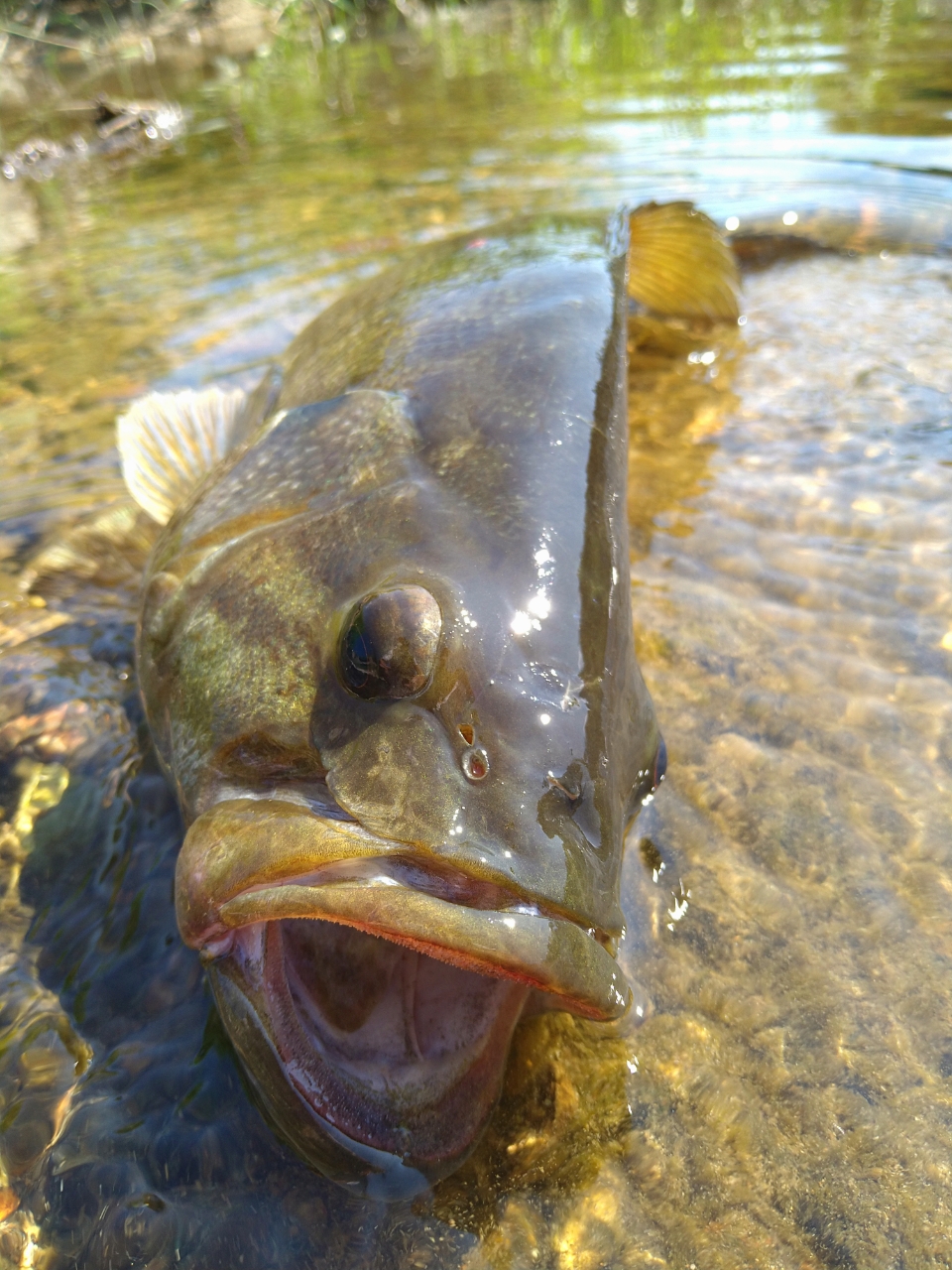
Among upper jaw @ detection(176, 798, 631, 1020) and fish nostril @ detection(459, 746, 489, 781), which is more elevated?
fish nostril @ detection(459, 746, 489, 781)

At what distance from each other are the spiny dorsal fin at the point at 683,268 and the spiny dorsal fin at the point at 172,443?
2097 millimetres

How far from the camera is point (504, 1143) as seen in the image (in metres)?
1.51

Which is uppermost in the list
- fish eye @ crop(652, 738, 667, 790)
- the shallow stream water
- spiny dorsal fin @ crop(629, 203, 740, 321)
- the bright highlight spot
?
the bright highlight spot

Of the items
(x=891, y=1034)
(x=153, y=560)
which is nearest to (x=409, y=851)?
(x=891, y=1034)

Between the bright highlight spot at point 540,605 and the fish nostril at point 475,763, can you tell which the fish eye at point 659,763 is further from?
the fish nostril at point 475,763

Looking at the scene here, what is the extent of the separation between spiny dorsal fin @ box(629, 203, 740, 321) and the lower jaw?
3.59 metres

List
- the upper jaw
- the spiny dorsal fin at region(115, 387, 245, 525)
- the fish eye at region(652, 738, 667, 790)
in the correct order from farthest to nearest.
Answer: the spiny dorsal fin at region(115, 387, 245, 525) < the fish eye at region(652, 738, 667, 790) < the upper jaw

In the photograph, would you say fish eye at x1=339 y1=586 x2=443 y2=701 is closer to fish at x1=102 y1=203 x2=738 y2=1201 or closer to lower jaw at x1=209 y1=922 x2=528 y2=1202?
fish at x1=102 y1=203 x2=738 y2=1201

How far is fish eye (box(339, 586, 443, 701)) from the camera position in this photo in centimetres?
143

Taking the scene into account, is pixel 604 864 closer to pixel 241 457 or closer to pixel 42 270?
pixel 241 457

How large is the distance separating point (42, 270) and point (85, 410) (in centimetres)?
296

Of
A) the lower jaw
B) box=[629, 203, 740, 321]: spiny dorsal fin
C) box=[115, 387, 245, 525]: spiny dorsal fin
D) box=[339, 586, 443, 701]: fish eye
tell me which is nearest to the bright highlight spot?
box=[339, 586, 443, 701]: fish eye

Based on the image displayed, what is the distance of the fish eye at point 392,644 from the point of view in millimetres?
1433

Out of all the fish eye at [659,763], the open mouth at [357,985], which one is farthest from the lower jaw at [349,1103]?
the fish eye at [659,763]
